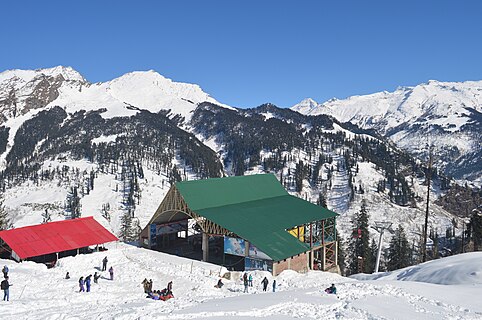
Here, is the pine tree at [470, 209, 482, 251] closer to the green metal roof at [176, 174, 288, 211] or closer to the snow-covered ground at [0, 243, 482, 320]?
the green metal roof at [176, 174, 288, 211]

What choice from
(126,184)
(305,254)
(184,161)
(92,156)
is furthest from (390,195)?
(305,254)

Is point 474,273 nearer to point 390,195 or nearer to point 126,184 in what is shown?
point 126,184

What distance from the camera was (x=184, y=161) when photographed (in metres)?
197

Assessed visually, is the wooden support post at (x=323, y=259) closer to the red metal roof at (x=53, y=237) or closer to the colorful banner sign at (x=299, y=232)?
the colorful banner sign at (x=299, y=232)

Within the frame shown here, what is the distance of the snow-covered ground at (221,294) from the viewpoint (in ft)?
63.9

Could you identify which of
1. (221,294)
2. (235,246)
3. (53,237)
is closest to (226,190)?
(235,246)

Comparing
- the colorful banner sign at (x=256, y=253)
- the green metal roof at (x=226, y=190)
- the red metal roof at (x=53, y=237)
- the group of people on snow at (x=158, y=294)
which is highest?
the green metal roof at (x=226, y=190)

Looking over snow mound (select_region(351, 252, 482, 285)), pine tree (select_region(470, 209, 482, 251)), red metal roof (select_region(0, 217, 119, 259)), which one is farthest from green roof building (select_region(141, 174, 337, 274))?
pine tree (select_region(470, 209, 482, 251))

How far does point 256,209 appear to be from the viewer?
46500 millimetres

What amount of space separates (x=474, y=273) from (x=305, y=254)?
16026mm

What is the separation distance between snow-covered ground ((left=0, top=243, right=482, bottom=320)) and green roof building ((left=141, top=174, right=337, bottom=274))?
2732 millimetres

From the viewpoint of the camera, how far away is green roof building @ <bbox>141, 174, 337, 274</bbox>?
3812 centimetres

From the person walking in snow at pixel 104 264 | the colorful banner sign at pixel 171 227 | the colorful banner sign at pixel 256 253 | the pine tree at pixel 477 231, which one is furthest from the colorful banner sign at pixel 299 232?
the pine tree at pixel 477 231

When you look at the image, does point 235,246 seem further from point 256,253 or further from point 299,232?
point 299,232
